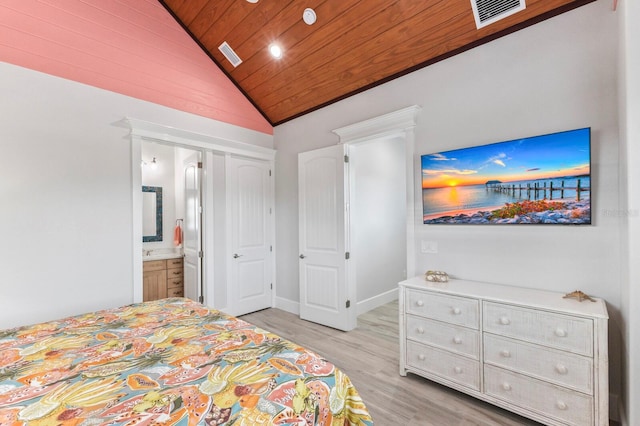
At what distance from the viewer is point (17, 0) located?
242cm

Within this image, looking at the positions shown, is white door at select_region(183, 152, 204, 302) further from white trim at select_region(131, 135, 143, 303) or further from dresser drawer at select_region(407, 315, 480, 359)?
dresser drawer at select_region(407, 315, 480, 359)

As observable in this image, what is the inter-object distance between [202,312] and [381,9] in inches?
111

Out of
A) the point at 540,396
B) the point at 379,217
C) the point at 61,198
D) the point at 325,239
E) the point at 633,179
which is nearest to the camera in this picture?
the point at 633,179

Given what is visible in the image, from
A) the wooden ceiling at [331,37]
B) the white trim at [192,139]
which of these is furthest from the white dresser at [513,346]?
the white trim at [192,139]

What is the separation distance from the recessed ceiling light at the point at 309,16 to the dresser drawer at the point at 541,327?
111 inches

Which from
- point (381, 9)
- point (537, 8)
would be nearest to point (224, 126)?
point (381, 9)

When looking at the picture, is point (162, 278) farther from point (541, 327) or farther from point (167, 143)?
point (541, 327)

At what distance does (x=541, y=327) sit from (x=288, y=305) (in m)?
3.07

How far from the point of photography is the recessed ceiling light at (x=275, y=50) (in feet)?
10.3

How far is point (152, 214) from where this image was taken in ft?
15.3

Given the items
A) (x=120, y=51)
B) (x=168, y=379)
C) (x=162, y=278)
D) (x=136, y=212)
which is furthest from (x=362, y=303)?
(x=120, y=51)

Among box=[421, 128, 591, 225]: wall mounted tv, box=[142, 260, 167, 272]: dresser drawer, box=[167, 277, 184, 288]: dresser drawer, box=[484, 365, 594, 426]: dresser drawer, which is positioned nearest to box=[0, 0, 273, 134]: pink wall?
box=[142, 260, 167, 272]: dresser drawer

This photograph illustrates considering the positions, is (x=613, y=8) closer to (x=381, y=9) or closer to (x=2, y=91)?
(x=381, y=9)

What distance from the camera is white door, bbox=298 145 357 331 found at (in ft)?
11.5
